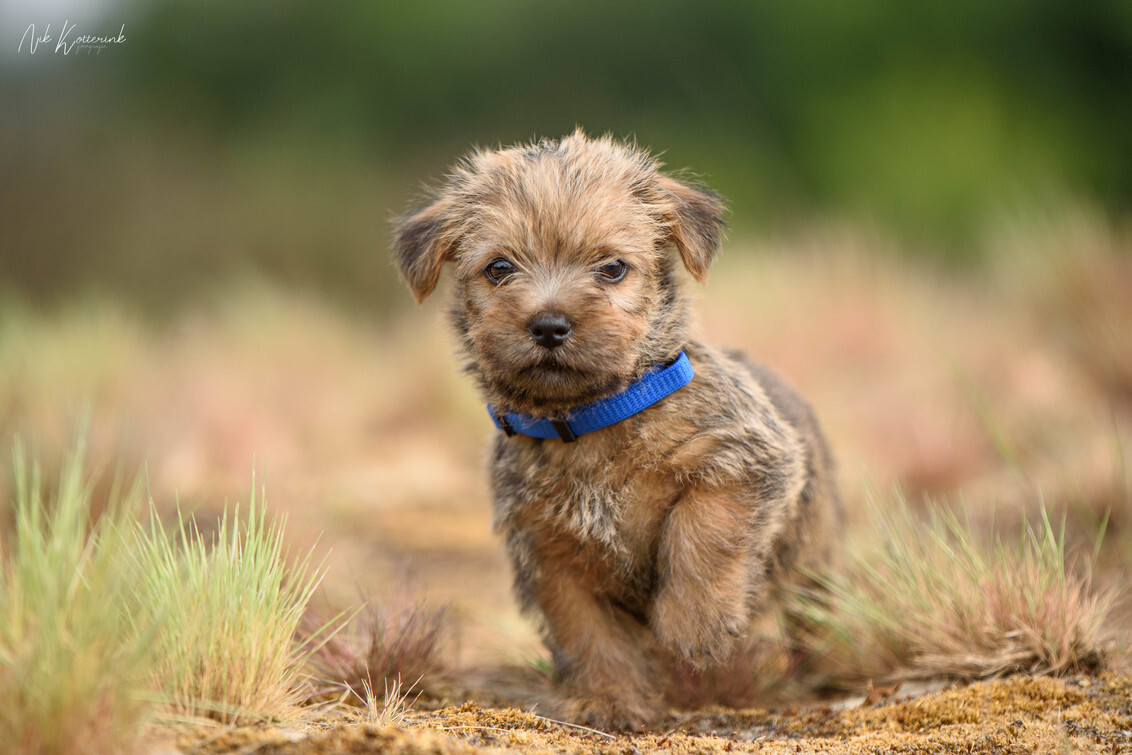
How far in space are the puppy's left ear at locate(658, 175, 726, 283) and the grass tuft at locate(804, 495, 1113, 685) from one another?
1.43 meters

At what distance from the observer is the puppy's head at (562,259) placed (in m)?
3.77

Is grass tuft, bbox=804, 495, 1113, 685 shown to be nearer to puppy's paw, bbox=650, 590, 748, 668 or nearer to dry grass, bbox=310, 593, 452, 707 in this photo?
puppy's paw, bbox=650, 590, 748, 668

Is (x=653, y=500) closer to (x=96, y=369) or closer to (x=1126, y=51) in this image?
(x=96, y=369)

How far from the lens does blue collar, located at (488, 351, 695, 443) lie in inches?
153

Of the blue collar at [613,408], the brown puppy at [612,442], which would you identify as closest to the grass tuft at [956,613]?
the brown puppy at [612,442]

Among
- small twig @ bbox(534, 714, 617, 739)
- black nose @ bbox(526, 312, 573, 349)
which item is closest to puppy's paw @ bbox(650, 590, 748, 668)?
small twig @ bbox(534, 714, 617, 739)

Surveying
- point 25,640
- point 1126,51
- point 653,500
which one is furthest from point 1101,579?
point 1126,51

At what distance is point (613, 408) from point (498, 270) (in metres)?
0.82

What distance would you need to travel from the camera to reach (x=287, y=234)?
18.4 meters

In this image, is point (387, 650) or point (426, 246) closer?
point (387, 650)

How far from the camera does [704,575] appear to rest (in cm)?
376

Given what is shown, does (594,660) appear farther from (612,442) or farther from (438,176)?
(438,176)

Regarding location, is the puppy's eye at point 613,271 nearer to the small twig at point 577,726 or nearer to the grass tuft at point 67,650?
the small twig at point 577,726

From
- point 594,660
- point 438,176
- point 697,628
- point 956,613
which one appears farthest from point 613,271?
point 438,176
